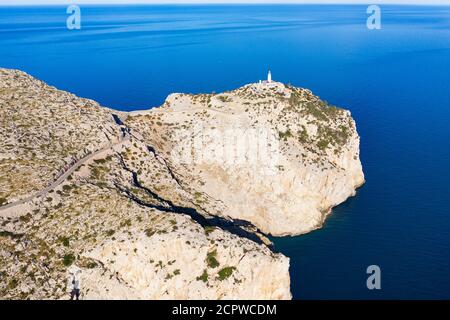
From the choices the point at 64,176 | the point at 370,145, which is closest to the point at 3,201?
the point at 64,176

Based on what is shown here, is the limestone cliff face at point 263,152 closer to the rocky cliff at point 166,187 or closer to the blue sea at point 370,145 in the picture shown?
the rocky cliff at point 166,187

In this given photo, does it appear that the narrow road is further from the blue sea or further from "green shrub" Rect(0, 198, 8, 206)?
the blue sea

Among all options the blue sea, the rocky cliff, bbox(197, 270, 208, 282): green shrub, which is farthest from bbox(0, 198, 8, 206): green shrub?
the blue sea

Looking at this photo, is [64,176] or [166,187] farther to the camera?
[166,187]

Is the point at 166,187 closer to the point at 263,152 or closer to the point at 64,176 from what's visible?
the point at 64,176

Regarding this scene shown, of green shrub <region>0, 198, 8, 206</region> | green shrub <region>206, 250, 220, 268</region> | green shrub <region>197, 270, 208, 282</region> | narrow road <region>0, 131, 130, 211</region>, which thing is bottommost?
green shrub <region>197, 270, 208, 282</region>
